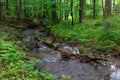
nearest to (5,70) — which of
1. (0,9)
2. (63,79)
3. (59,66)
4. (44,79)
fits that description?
(44,79)

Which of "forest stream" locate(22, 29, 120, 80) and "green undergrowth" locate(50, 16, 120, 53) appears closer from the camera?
"forest stream" locate(22, 29, 120, 80)

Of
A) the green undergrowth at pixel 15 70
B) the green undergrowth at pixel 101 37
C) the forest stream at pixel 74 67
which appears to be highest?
the green undergrowth at pixel 101 37

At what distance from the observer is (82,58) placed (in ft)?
34.3

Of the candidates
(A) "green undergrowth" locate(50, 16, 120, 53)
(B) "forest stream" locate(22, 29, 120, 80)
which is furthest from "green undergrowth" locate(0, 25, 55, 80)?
(A) "green undergrowth" locate(50, 16, 120, 53)

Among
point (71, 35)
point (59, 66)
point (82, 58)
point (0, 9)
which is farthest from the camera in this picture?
point (0, 9)

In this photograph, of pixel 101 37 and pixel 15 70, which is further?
pixel 101 37

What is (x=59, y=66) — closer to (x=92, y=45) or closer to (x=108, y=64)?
(x=108, y=64)

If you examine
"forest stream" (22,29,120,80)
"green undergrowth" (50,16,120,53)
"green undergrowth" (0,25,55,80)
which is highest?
"green undergrowth" (50,16,120,53)

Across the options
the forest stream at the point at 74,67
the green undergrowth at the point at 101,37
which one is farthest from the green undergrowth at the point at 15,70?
the green undergrowth at the point at 101,37

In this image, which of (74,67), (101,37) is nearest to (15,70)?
(74,67)

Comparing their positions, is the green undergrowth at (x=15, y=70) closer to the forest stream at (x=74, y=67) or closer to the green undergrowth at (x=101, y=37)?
the forest stream at (x=74, y=67)

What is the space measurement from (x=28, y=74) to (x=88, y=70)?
2813 mm

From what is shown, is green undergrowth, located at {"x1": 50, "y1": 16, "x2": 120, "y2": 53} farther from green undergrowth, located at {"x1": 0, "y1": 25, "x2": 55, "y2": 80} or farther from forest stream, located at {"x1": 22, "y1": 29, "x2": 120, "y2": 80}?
green undergrowth, located at {"x1": 0, "y1": 25, "x2": 55, "y2": 80}

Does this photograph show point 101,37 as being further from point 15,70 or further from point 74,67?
point 15,70
